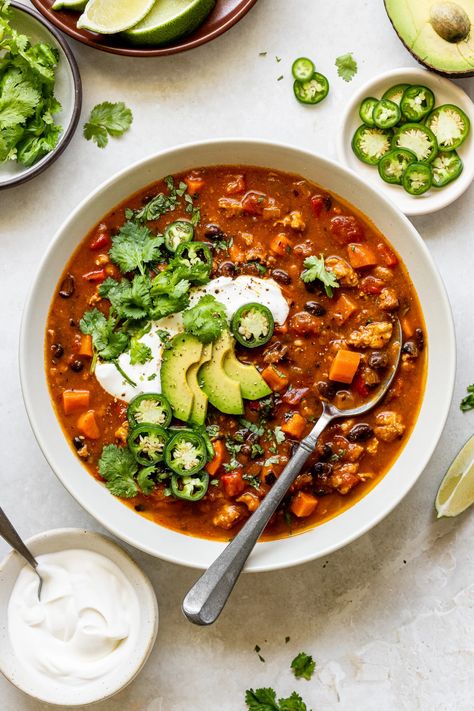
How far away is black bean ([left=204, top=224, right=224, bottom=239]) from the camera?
445 cm

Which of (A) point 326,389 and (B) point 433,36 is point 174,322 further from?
(B) point 433,36

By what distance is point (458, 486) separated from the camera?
445 centimetres

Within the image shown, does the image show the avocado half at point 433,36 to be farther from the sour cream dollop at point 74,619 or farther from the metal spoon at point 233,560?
the sour cream dollop at point 74,619

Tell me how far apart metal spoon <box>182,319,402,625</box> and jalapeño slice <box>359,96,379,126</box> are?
1.99 m

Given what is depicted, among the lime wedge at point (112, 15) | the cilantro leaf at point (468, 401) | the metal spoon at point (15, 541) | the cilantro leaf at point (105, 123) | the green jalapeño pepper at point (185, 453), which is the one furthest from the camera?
the cilantro leaf at point (105, 123)

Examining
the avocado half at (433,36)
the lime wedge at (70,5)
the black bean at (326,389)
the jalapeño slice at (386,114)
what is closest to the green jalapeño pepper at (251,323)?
the black bean at (326,389)

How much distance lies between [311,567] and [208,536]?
2.36ft

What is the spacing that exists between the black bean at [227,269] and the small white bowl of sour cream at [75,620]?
1.67 meters

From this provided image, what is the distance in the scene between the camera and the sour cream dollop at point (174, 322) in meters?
4.39

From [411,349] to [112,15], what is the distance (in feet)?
8.72

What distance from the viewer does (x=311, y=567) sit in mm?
4723

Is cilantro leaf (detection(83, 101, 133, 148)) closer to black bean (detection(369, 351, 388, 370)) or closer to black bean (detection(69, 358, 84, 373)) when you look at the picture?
black bean (detection(69, 358, 84, 373))

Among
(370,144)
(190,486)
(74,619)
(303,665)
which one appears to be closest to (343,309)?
(370,144)

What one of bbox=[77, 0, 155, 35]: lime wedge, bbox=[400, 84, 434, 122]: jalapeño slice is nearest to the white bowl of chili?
bbox=[400, 84, 434, 122]: jalapeño slice
